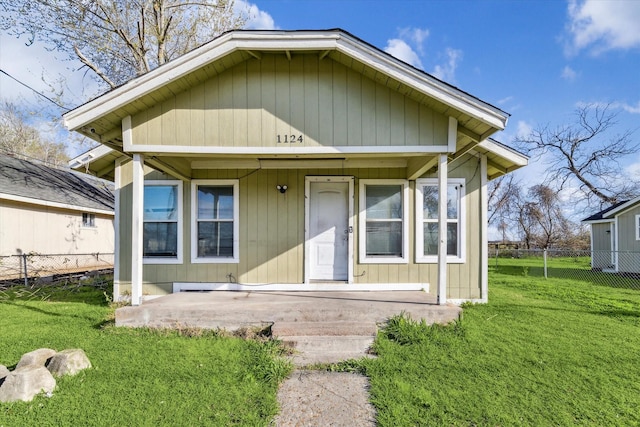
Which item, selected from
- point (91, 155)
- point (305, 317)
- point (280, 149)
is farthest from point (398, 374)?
point (91, 155)

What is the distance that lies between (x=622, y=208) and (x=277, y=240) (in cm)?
1392

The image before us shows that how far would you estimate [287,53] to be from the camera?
15.6 feet

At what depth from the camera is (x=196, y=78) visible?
4797mm

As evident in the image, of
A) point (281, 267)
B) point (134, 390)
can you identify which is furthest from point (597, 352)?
point (134, 390)

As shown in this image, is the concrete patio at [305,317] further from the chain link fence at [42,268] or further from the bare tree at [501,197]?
the bare tree at [501,197]

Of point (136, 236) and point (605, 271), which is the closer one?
point (136, 236)

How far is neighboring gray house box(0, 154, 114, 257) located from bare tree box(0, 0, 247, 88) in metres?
4.42

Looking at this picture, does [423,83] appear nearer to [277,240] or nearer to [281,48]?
[281,48]

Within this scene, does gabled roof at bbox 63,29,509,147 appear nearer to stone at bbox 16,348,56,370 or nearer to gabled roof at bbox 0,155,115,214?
stone at bbox 16,348,56,370

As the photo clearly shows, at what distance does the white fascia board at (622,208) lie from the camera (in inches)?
476

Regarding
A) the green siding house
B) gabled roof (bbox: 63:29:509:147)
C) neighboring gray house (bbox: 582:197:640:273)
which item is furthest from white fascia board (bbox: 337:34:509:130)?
neighboring gray house (bbox: 582:197:640:273)

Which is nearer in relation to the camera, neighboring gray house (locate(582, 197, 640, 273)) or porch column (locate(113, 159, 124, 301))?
porch column (locate(113, 159, 124, 301))

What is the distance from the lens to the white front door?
21.4ft

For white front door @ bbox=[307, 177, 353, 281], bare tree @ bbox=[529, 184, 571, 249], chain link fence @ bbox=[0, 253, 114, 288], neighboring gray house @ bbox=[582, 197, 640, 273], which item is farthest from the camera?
bare tree @ bbox=[529, 184, 571, 249]
